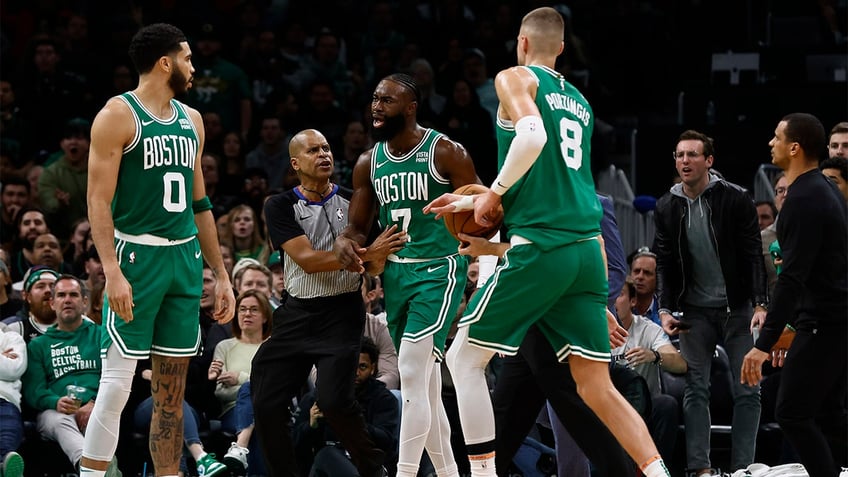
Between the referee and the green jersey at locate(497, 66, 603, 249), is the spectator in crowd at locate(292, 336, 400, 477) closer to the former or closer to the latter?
the referee

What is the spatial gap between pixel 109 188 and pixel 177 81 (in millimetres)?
661

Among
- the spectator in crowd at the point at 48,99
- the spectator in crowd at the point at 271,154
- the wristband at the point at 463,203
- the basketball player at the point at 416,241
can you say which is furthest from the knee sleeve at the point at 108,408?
the spectator in crowd at the point at 48,99

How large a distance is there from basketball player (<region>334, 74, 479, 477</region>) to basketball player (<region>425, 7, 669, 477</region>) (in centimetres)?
56

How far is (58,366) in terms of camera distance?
8.68 metres

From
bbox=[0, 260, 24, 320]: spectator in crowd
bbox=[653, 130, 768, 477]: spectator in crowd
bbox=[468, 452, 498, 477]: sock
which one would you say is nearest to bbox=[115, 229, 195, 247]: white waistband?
bbox=[468, 452, 498, 477]: sock

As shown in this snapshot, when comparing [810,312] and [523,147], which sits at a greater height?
[523,147]

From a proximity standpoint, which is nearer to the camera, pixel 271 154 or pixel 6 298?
pixel 6 298

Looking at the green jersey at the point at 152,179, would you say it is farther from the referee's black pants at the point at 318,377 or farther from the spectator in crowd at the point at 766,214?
the spectator in crowd at the point at 766,214

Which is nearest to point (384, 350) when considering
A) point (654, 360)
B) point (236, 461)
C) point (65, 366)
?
point (236, 461)

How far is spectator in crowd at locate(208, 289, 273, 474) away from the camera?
8734 mm

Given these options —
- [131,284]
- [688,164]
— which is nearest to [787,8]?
[688,164]

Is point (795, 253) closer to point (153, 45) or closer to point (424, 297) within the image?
point (424, 297)

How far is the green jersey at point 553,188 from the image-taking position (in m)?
5.57

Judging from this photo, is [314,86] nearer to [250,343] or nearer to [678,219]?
[250,343]
